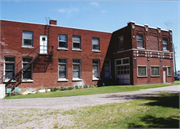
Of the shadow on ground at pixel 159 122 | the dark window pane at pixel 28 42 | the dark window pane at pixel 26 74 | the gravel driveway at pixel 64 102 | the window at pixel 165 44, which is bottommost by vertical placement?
the gravel driveway at pixel 64 102

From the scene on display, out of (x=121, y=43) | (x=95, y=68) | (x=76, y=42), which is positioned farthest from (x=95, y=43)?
(x=121, y=43)

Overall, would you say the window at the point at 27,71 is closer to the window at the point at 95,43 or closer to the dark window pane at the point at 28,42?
the dark window pane at the point at 28,42

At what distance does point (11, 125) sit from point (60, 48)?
1517 centimetres

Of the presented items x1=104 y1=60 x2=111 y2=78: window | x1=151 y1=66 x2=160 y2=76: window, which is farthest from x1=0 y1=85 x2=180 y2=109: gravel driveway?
x1=104 y1=60 x2=111 y2=78: window

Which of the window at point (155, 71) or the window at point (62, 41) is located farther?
the window at point (155, 71)

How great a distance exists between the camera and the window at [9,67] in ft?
59.7

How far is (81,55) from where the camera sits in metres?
21.7

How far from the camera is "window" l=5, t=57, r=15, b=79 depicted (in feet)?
59.7

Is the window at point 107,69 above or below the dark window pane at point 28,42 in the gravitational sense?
below

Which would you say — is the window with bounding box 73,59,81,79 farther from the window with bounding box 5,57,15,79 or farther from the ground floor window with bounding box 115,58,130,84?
the window with bounding box 5,57,15,79

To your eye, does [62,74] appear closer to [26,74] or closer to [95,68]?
[26,74]

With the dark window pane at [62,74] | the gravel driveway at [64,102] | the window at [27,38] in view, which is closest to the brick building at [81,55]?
the window at [27,38]

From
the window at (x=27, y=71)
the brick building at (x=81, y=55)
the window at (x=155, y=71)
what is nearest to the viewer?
the brick building at (x=81, y=55)

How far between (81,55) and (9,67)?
351 inches
